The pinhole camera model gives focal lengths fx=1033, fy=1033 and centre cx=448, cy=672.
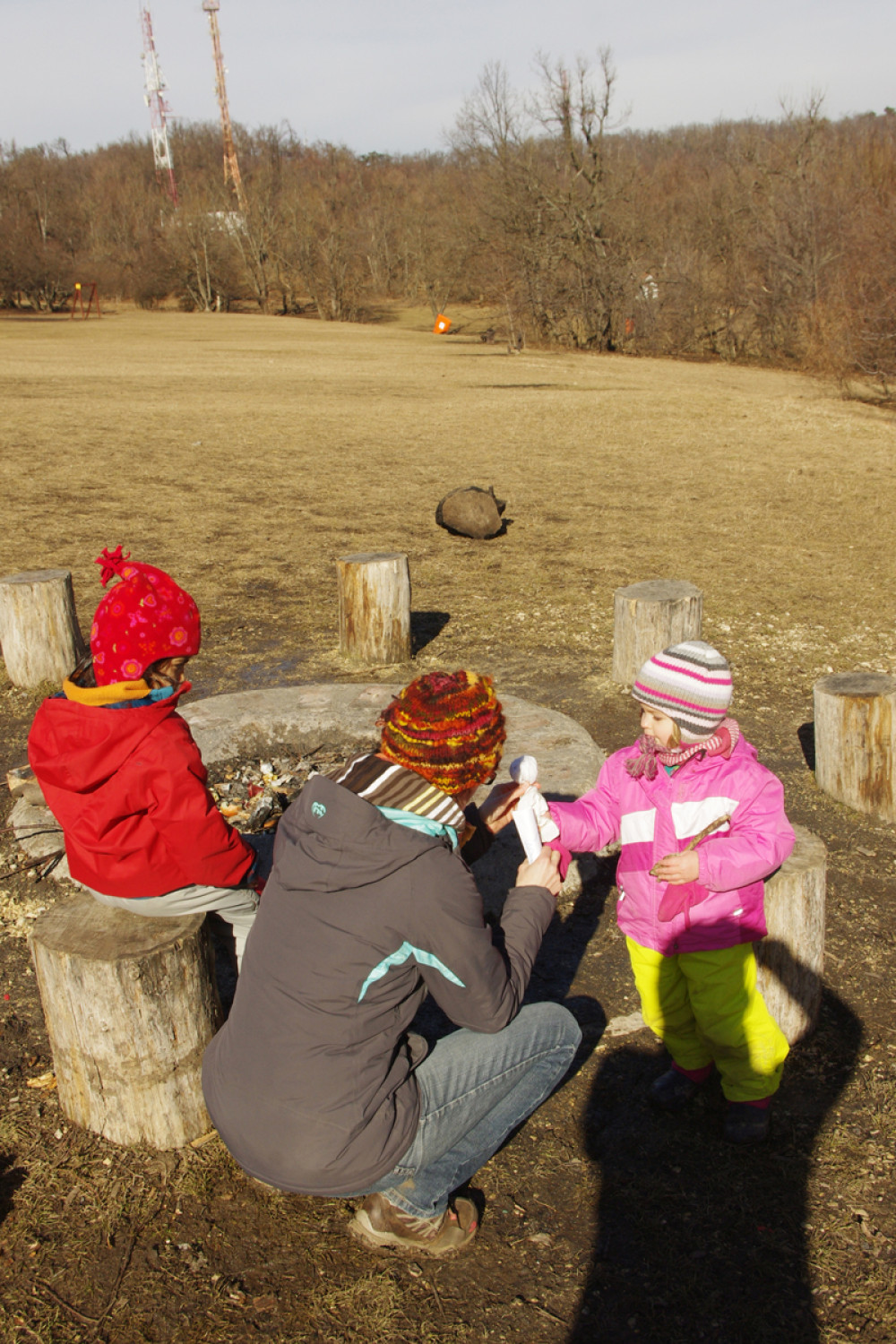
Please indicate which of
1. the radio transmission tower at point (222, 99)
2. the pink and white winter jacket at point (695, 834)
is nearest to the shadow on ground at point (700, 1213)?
the pink and white winter jacket at point (695, 834)

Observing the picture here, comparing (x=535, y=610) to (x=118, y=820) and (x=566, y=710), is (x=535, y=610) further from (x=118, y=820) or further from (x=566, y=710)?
(x=118, y=820)

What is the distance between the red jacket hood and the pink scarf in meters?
1.21

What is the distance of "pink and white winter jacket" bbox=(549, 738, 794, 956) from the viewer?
8.09ft

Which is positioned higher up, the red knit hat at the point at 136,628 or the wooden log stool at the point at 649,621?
the red knit hat at the point at 136,628

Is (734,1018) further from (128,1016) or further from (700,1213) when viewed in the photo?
(128,1016)

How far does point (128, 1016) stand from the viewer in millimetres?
2428

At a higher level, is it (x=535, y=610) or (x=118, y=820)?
(x=118, y=820)

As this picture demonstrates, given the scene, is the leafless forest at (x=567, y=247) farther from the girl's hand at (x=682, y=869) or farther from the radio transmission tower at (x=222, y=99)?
the girl's hand at (x=682, y=869)

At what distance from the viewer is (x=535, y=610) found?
7.25m

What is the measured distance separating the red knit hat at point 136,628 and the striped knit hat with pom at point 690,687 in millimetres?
1193

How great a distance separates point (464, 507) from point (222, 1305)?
24.8ft

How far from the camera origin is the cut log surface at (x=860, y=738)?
14.2 feet

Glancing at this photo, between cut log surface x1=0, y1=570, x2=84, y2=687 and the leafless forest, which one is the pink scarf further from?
the leafless forest

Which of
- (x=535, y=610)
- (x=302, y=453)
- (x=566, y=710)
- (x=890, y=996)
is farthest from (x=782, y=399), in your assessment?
(x=890, y=996)
